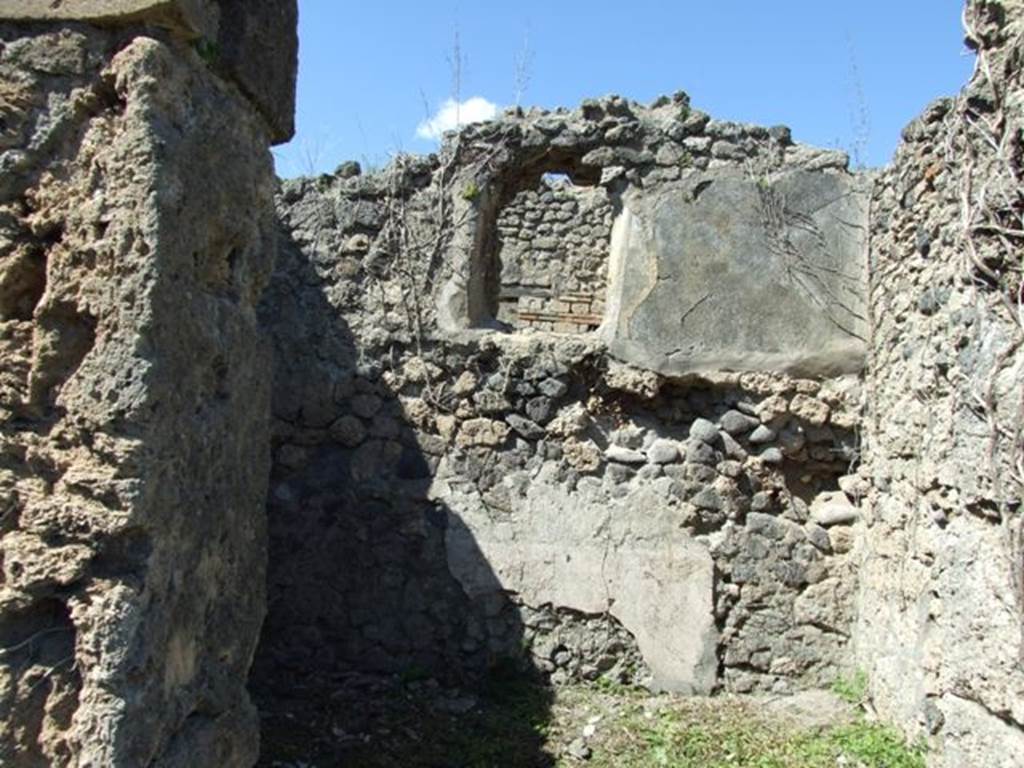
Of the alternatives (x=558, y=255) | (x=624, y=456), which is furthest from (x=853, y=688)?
(x=558, y=255)

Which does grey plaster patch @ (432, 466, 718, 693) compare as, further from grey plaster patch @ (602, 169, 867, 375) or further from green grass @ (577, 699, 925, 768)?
grey plaster patch @ (602, 169, 867, 375)

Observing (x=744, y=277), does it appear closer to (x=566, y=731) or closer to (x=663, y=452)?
(x=663, y=452)

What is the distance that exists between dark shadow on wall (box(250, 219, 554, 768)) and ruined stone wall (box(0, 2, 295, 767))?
2732 mm

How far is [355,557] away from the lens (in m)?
4.90

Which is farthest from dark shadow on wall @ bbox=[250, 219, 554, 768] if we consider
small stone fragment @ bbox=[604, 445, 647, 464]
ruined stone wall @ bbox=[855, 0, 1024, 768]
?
ruined stone wall @ bbox=[855, 0, 1024, 768]

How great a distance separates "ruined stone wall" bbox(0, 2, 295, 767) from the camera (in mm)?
1785

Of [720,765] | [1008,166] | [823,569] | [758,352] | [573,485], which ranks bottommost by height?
[720,765]

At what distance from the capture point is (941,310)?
12.1 ft

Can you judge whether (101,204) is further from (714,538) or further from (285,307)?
(714,538)

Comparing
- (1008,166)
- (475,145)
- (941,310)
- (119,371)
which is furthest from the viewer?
(475,145)

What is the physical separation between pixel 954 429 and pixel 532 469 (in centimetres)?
217

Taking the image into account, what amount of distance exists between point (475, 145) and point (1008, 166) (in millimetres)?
2781

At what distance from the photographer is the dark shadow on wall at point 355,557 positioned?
15.6 feet

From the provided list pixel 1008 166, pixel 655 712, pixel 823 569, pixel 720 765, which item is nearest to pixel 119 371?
pixel 1008 166
